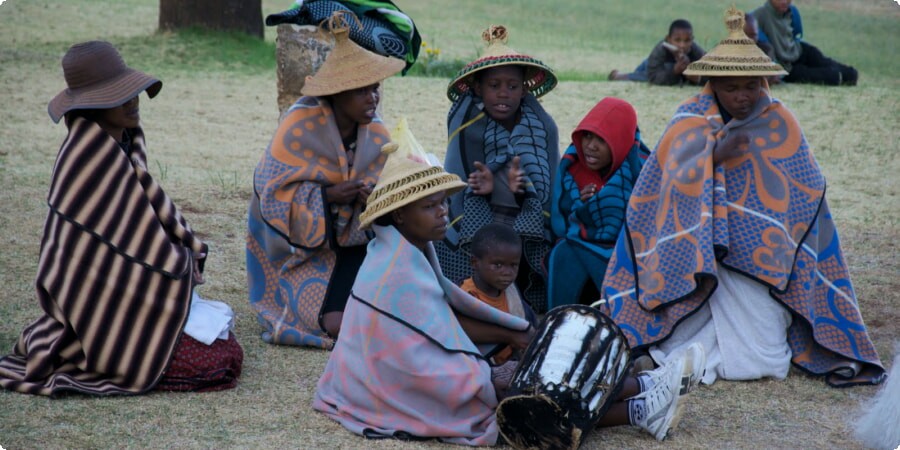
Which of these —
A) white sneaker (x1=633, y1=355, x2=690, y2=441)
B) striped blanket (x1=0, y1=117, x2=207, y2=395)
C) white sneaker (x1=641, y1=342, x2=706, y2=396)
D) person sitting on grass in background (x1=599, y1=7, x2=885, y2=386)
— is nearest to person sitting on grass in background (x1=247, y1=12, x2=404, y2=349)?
striped blanket (x1=0, y1=117, x2=207, y2=395)

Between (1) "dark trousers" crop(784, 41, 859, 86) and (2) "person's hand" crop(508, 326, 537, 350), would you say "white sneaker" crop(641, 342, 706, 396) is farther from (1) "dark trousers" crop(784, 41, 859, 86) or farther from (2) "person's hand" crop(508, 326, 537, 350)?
(1) "dark trousers" crop(784, 41, 859, 86)

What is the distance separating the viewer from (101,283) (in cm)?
483

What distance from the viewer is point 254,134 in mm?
11461

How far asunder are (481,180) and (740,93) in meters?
1.58

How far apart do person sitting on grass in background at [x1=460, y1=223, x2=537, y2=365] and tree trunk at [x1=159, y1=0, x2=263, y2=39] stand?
10.4 metres

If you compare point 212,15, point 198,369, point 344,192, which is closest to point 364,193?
point 344,192

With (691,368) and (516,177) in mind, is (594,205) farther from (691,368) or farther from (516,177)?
(691,368)

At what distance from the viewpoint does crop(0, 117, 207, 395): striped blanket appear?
4.79m

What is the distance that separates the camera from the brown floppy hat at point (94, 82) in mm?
4797

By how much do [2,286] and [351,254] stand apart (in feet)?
6.98

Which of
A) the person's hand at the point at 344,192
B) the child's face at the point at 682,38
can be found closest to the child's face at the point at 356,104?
the person's hand at the point at 344,192

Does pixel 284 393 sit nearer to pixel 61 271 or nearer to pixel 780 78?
pixel 61 271

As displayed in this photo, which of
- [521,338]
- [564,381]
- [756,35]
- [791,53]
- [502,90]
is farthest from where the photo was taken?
[791,53]

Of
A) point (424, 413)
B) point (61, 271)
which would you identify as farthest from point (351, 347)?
point (61, 271)
